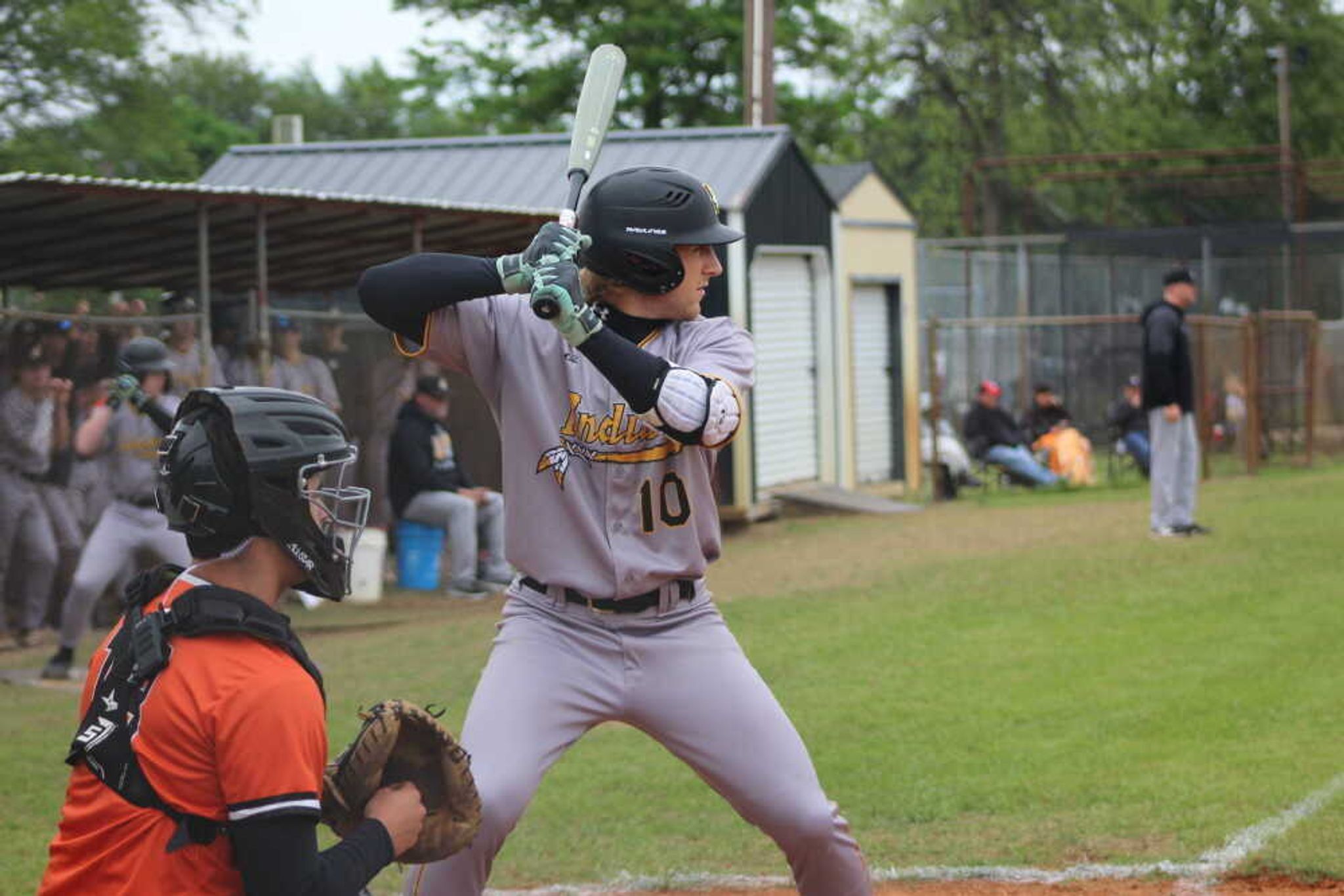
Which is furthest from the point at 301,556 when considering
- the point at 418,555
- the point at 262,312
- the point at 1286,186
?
the point at 1286,186

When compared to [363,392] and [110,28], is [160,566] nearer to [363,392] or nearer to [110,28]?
[363,392]

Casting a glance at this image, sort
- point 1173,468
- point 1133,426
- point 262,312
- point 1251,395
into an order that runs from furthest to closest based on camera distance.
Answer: point 1133,426, point 1251,395, point 1173,468, point 262,312

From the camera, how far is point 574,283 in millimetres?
3877

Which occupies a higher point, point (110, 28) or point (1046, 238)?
point (110, 28)

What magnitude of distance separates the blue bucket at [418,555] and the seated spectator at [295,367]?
3.81ft

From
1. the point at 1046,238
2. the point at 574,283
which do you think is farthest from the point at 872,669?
the point at 1046,238

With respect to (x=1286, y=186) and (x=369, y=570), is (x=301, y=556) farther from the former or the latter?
(x=1286, y=186)

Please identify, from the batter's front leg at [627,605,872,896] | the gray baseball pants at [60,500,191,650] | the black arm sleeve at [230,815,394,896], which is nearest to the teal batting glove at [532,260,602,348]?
the batter's front leg at [627,605,872,896]

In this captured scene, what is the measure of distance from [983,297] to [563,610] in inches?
997

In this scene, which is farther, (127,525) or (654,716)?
(127,525)

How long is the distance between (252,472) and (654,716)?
1570 mm

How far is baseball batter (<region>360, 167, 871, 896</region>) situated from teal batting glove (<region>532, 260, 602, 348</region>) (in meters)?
0.22

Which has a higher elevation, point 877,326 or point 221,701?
point 877,326

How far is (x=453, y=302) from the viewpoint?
4.17 meters
